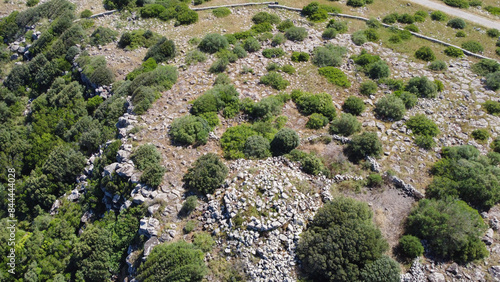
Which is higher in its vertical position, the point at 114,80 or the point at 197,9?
the point at 197,9

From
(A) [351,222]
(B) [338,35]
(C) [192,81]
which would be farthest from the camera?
(B) [338,35]

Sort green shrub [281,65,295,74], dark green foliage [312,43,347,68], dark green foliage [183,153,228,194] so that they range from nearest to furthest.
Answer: dark green foliage [183,153,228,194] → green shrub [281,65,295,74] → dark green foliage [312,43,347,68]

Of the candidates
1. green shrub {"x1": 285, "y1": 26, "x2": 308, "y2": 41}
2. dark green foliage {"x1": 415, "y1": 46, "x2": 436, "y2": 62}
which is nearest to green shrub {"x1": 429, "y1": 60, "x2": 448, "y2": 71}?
dark green foliage {"x1": 415, "y1": 46, "x2": 436, "y2": 62}

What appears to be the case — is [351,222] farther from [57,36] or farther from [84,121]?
[57,36]

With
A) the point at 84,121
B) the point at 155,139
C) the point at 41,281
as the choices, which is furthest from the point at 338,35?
the point at 41,281

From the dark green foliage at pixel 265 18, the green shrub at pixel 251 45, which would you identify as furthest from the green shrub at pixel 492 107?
the dark green foliage at pixel 265 18

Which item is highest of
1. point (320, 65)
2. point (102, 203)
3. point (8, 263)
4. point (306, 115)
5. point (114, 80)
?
point (320, 65)

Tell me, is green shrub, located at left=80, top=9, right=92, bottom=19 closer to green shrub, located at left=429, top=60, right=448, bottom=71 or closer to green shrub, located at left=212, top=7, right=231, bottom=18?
→ green shrub, located at left=212, top=7, right=231, bottom=18
